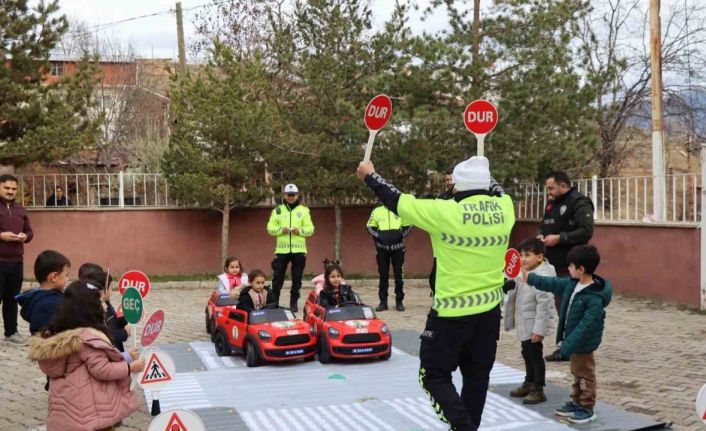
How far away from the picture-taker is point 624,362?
8.75m

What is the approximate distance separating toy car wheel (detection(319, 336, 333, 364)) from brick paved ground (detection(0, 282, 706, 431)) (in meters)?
1.96

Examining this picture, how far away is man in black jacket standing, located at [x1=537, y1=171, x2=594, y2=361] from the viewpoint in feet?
28.2

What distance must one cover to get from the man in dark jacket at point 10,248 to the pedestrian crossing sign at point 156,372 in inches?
179

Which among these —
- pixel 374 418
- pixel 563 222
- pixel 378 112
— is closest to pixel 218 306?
pixel 374 418

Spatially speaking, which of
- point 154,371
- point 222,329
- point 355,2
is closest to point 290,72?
point 355,2

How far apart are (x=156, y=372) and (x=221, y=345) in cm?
343

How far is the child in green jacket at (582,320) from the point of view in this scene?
6.09 metres

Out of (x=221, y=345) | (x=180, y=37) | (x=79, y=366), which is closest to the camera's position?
(x=79, y=366)

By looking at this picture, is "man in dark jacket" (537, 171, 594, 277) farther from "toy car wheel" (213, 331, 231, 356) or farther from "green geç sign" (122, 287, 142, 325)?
"green geç sign" (122, 287, 142, 325)

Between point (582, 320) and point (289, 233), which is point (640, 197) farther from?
point (582, 320)

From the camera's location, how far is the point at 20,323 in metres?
11.8

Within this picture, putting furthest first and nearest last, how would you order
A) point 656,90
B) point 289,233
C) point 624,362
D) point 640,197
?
point 656,90 < point 640,197 < point 289,233 < point 624,362

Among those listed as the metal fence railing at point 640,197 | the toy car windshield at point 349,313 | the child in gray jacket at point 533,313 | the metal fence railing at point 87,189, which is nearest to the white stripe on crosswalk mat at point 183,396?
the toy car windshield at point 349,313

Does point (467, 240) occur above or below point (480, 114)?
below
